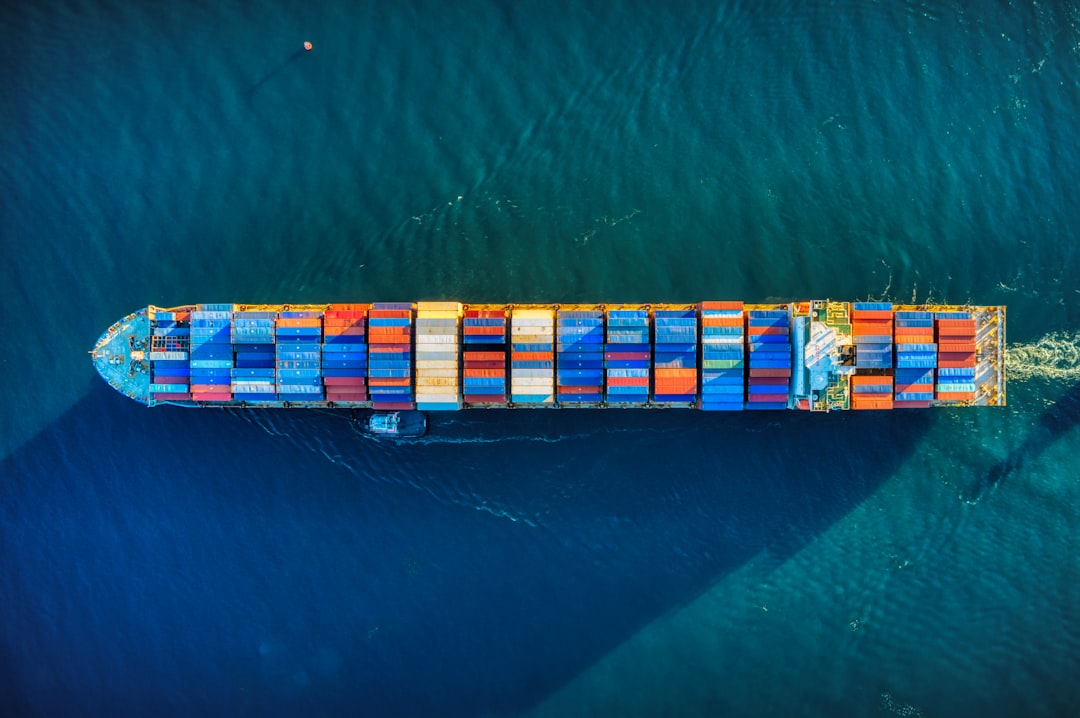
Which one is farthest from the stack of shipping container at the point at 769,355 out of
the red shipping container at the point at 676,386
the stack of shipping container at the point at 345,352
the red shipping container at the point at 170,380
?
the red shipping container at the point at 170,380

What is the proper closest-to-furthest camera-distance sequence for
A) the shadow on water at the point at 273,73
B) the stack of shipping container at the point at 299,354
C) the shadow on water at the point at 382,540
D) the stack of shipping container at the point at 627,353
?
the stack of shipping container at the point at 627,353
the stack of shipping container at the point at 299,354
the shadow on water at the point at 382,540
the shadow on water at the point at 273,73

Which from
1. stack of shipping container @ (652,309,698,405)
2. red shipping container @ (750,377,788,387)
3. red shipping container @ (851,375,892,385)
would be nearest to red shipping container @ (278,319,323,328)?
stack of shipping container @ (652,309,698,405)

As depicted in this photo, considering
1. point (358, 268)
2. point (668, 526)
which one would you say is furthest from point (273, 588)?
point (668, 526)

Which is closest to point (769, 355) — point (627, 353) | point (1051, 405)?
point (627, 353)

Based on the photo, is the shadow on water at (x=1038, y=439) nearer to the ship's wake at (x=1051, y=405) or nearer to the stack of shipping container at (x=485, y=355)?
the ship's wake at (x=1051, y=405)

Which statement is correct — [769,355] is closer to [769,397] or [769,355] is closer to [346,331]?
[769,397]

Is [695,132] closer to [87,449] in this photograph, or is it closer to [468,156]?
[468,156]
